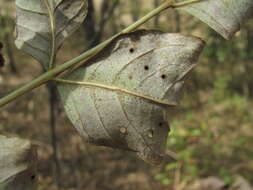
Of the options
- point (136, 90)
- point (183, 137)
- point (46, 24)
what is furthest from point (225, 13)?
point (183, 137)

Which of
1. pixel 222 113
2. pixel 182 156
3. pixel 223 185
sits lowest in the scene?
pixel 223 185

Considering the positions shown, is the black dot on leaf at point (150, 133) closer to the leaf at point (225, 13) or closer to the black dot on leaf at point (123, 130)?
the black dot on leaf at point (123, 130)

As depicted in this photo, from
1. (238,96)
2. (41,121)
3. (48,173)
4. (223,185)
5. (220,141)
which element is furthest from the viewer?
(238,96)

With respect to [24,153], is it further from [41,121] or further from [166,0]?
[41,121]

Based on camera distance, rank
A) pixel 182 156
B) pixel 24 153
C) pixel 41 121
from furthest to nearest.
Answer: pixel 41 121 < pixel 182 156 < pixel 24 153

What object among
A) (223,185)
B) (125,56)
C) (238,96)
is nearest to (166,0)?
(125,56)

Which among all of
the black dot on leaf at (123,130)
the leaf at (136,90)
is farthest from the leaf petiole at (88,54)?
the black dot on leaf at (123,130)

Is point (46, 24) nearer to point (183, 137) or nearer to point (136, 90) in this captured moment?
point (136, 90)
